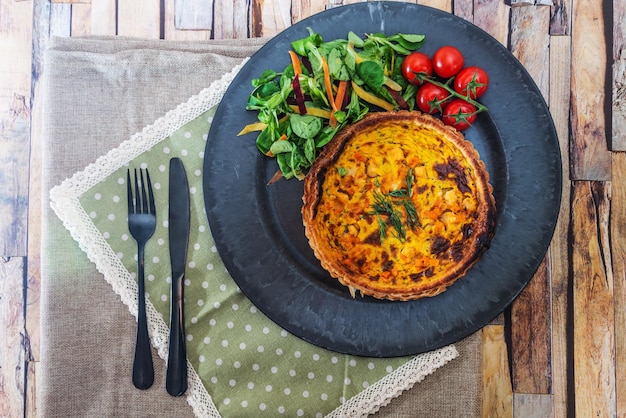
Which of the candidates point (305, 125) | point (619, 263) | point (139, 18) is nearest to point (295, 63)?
point (305, 125)

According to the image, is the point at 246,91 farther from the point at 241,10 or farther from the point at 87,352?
the point at 87,352

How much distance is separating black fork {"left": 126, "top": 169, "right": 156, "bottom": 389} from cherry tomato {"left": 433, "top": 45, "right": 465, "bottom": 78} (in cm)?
139

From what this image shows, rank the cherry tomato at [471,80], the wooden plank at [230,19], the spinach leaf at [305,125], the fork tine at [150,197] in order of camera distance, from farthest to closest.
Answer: the wooden plank at [230,19] → the fork tine at [150,197] → the cherry tomato at [471,80] → the spinach leaf at [305,125]

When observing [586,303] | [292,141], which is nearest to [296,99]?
[292,141]

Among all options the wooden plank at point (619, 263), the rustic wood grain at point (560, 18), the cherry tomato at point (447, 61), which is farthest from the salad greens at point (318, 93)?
the wooden plank at point (619, 263)

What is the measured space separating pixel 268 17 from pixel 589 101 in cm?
168

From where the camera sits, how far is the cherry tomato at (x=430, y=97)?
2.31m

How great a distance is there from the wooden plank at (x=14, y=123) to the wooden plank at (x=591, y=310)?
2.83m

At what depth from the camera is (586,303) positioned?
263 centimetres

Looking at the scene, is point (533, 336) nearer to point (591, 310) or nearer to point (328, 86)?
point (591, 310)

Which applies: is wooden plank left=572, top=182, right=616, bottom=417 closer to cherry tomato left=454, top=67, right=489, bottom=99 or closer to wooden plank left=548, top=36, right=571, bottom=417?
wooden plank left=548, top=36, right=571, bottom=417

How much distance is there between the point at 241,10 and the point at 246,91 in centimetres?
62

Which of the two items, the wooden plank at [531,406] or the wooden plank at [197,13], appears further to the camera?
the wooden plank at [197,13]

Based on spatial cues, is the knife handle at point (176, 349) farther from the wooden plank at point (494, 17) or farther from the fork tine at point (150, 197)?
the wooden plank at point (494, 17)
